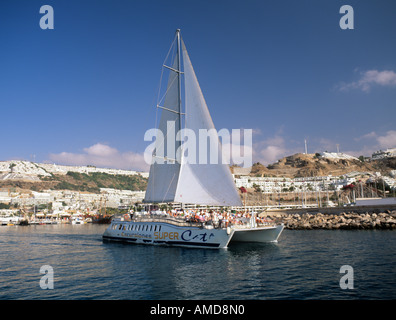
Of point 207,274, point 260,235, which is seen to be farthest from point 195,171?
point 207,274

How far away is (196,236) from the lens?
2427cm

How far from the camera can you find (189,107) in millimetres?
26484

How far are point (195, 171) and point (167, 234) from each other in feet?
20.8

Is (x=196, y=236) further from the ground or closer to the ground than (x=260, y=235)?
further from the ground

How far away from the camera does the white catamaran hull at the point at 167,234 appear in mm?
23516

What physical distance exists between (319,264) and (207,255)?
772 cm

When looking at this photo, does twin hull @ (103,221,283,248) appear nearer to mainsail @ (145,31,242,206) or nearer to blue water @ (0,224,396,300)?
blue water @ (0,224,396,300)

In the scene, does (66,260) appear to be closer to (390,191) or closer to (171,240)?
(171,240)

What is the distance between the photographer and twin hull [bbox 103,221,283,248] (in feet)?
77.5

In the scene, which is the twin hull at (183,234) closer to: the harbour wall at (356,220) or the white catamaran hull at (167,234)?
the white catamaran hull at (167,234)

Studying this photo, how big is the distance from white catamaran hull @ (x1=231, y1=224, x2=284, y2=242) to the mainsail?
4.70 meters

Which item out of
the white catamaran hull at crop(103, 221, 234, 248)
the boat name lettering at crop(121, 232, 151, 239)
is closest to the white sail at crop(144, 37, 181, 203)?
the white catamaran hull at crop(103, 221, 234, 248)

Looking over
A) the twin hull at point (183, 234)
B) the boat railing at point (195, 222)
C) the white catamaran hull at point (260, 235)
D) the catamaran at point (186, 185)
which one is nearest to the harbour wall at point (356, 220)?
the white catamaran hull at point (260, 235)

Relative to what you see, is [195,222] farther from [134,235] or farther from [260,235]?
[134,235]
